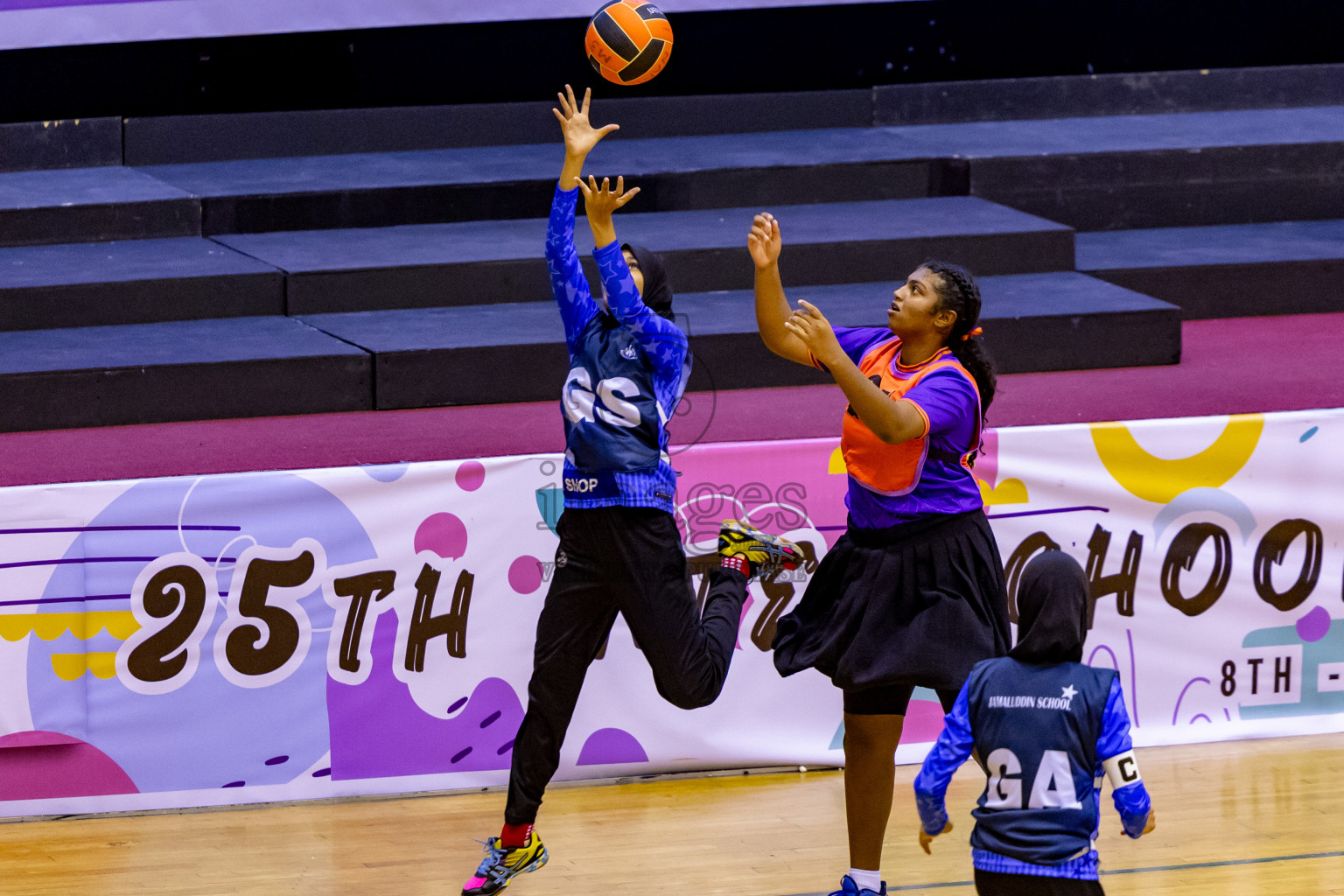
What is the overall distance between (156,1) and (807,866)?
22.9 ft

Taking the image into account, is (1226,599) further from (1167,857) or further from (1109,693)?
(1109,693)

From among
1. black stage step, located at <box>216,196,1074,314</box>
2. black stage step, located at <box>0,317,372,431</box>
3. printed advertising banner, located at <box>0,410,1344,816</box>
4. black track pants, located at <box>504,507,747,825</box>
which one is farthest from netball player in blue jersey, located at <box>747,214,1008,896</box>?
black stage step, located at <box>216,196,1074,314</box>

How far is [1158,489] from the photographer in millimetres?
5512

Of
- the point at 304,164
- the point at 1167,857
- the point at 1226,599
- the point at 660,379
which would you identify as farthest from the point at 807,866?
the point at 304,164

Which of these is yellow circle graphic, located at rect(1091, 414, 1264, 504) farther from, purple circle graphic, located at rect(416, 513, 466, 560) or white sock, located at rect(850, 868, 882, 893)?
purple circle graphic, located at rect(416, 513, 466, 560)

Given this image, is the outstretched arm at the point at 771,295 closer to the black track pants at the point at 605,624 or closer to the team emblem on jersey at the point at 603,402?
the team emblem on jersey at the point at 603,402

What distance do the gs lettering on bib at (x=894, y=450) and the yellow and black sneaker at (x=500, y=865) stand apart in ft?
4.43

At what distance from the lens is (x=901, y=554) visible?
165 inches

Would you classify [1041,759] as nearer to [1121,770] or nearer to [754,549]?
[1121,770]

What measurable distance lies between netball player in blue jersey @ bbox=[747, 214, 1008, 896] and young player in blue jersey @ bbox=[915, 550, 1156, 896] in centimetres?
72

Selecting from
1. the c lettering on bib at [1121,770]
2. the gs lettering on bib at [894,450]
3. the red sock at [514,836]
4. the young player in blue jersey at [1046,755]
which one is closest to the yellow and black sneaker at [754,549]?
the gs lettering on bib at [894,450]

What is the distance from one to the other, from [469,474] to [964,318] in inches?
70.7

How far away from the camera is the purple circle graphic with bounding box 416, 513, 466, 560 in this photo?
5246 millimetres

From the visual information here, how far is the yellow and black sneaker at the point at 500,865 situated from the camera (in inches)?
174
